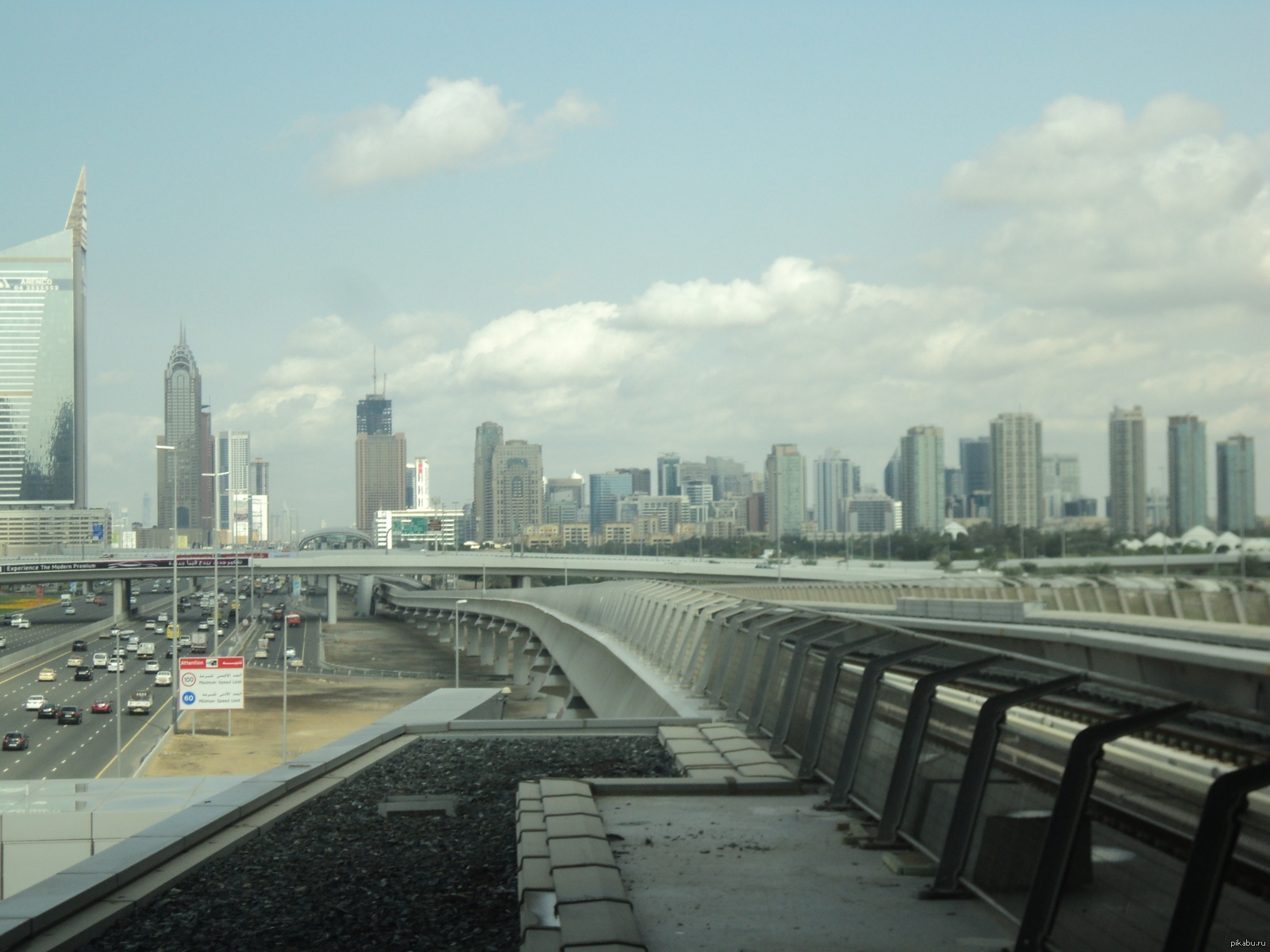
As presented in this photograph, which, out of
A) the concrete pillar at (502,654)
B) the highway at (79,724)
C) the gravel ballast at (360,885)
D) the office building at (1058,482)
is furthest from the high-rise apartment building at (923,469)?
the gravel ballast at (360,885)

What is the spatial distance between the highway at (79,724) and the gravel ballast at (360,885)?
26323 millimetres

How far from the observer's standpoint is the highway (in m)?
38.2

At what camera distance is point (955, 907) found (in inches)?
265

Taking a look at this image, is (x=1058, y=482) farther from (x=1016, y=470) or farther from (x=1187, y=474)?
(x=1187, y=474)

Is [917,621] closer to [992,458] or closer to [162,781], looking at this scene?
[162,781]

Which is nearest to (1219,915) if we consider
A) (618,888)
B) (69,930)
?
(618,888)

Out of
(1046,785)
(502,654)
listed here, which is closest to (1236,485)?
(1046,785)

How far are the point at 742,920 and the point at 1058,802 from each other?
78.9 inches

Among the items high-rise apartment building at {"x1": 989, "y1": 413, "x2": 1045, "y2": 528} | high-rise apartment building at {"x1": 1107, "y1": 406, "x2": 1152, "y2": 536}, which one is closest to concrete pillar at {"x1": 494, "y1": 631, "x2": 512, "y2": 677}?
high-rise apartment building at {"x1": 1107, "y1": 406, "x2": 1152, "y2": 536}

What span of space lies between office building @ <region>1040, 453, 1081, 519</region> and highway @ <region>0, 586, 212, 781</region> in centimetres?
→ 7786

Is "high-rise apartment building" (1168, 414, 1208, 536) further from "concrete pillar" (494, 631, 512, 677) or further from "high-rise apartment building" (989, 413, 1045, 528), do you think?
"high-rise apartment building" (989, 413, 1045, 528)

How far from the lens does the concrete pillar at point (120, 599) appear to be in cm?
11062

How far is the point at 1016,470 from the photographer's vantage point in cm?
12412

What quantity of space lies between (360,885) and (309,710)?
4934 cm
